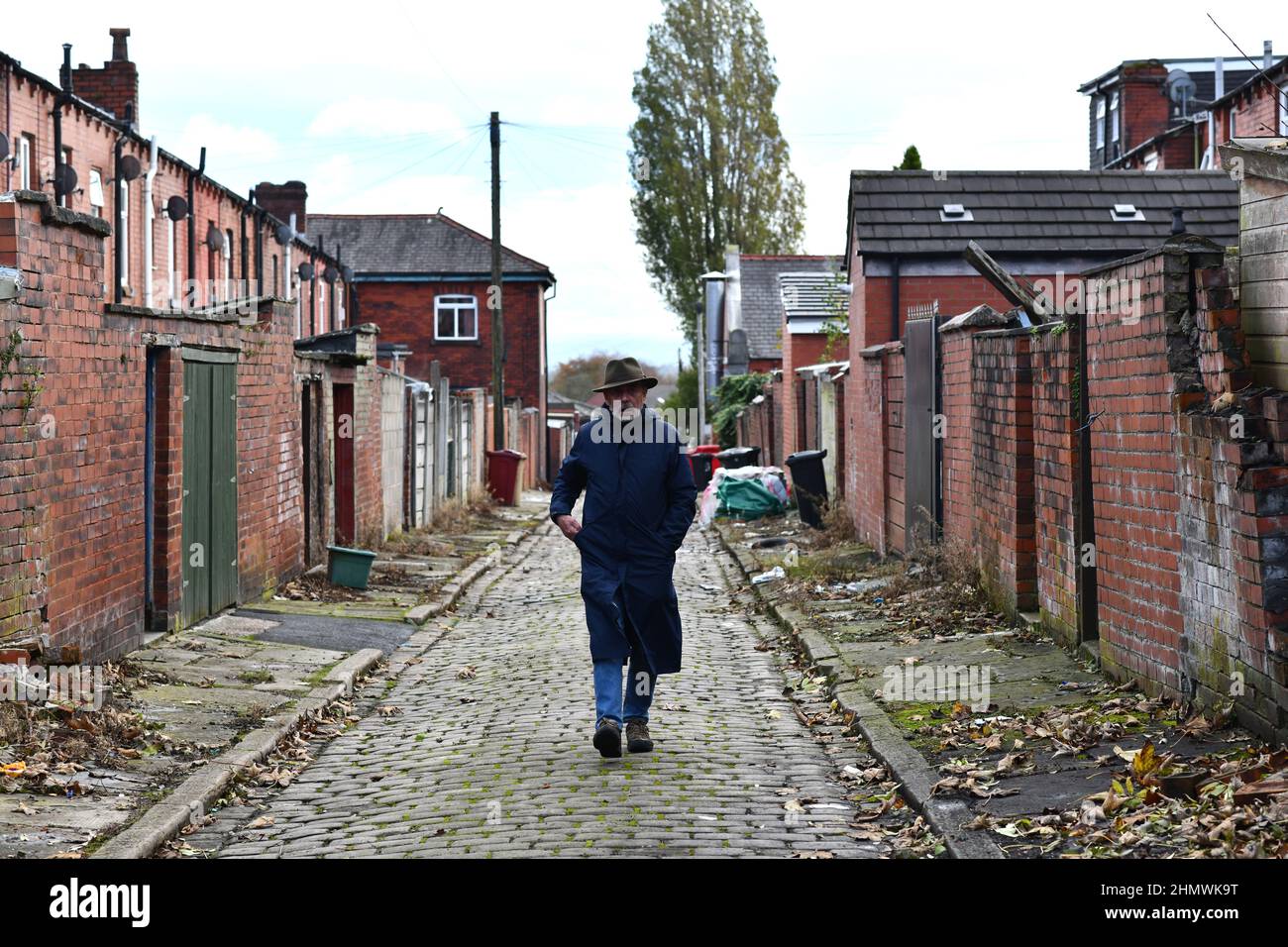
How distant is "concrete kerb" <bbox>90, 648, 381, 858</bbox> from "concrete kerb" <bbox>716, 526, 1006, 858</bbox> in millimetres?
3160

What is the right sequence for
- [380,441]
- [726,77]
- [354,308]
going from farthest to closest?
[726,77], [354,308], [380,441]

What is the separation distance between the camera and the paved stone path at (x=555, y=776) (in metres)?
6.05

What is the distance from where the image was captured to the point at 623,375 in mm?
7934

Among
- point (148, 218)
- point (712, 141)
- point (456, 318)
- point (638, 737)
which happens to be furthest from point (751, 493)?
point (712, 141)

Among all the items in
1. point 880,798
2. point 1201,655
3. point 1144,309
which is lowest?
point 880,798

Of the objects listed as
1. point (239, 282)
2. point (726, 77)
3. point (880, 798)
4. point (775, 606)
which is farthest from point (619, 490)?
point (726, 77)

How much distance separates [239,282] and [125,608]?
21451 mm

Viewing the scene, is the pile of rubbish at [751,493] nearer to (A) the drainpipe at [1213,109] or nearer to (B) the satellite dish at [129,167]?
(A) the drainpipe at [1213,109]

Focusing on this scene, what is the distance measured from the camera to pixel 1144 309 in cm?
777

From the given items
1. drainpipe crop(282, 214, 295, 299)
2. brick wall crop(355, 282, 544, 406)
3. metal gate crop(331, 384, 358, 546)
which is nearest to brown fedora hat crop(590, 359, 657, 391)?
metal gate crop(331, 384, 358, 546)

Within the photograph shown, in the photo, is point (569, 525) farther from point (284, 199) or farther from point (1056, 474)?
point (284, 199)

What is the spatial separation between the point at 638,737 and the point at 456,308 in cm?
4048

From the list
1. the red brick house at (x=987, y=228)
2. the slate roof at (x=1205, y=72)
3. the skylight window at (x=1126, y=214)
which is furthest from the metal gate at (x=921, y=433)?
the slate roof at (x=1205, y=72)
